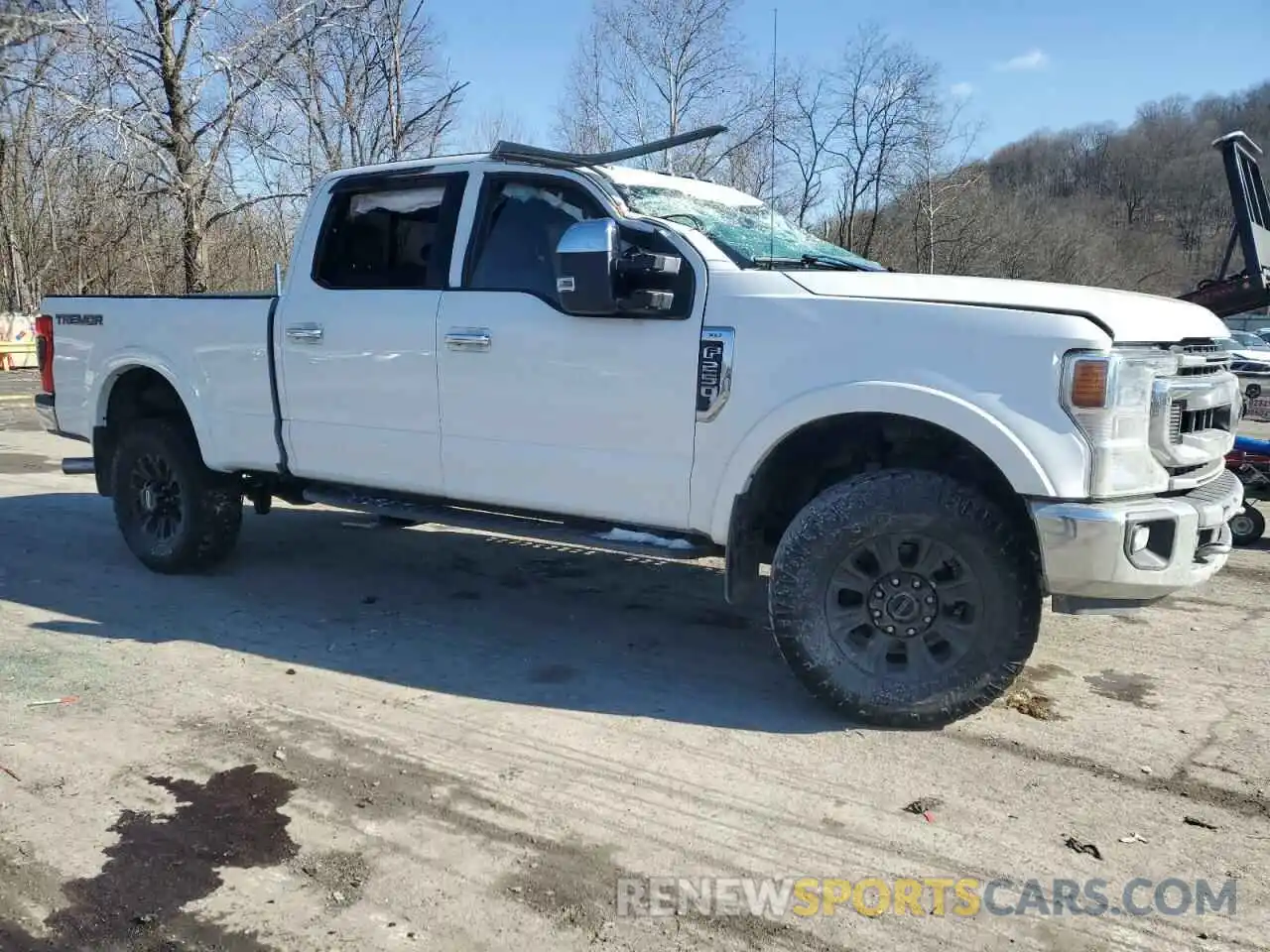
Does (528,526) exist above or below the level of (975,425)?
below

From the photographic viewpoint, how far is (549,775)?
3.40m

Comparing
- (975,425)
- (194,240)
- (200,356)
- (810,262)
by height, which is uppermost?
(194,240)

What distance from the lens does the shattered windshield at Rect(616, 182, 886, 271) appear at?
4242 millimetres

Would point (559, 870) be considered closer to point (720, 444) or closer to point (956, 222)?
point (720, 444)

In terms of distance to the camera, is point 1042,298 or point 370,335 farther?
point 370,335

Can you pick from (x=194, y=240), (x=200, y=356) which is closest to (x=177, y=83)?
(x=194, y=240)

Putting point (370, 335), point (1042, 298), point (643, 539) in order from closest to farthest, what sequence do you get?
point (1042, 298)
point (643, 539)
point (370, 335)

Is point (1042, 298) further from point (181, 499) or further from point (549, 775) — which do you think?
point (181, 499)

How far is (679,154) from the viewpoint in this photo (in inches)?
930

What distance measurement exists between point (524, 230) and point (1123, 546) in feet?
9.15

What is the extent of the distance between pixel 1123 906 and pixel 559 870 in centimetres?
150

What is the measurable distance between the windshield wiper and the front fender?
0.74 m

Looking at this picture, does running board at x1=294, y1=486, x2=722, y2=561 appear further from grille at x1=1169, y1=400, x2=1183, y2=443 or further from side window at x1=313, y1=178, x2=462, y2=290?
grille at x1=1169, y1=400, x2=1183, y2=443

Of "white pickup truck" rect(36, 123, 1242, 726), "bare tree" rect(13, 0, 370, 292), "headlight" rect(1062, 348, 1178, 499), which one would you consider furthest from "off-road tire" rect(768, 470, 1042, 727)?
"bare tree" rect(13, 0, 370, 292)
